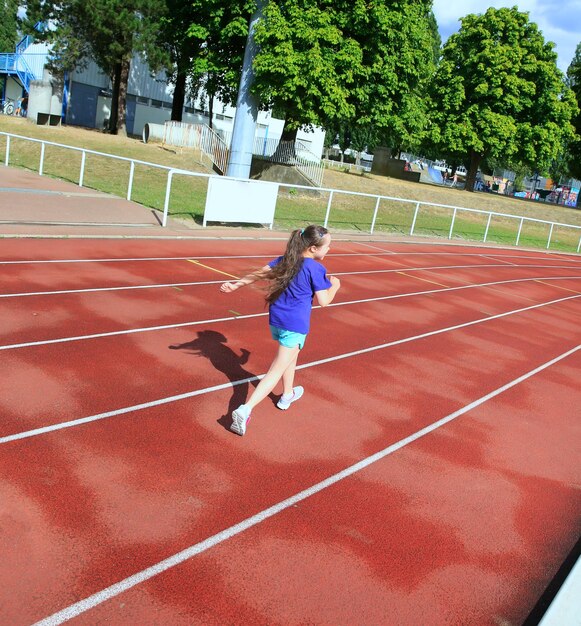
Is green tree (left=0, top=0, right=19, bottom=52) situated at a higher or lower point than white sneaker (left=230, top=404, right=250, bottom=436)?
higher

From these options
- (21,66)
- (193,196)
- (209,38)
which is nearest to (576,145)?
(209,38)

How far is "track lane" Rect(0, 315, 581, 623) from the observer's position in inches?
148

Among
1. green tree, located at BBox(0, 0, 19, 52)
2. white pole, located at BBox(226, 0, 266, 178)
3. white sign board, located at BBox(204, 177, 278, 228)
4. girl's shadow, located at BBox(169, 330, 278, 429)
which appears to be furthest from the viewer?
green tree, located at BBox(0, 0, 19, 52)

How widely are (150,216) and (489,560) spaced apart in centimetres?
1497

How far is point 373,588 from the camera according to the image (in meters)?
3.95

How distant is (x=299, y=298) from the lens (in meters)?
5.46

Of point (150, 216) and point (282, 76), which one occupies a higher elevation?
point (282, 76)

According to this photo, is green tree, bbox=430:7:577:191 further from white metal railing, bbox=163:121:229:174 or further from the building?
white metal railing, bbox=163:121:229:174

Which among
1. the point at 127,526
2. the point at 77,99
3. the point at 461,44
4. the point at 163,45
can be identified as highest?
the point at 461,44

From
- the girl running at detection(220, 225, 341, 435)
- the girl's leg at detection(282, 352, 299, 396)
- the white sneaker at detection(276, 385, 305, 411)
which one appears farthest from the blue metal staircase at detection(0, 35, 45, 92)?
Result: the girl running at detection(220, 225, 341, 435)

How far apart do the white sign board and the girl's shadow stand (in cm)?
947

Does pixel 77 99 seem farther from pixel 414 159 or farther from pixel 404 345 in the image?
pixel 414 159

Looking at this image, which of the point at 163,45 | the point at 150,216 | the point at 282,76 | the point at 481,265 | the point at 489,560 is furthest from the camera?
the point at 163,45

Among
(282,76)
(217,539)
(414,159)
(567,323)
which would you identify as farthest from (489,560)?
(414,159)
